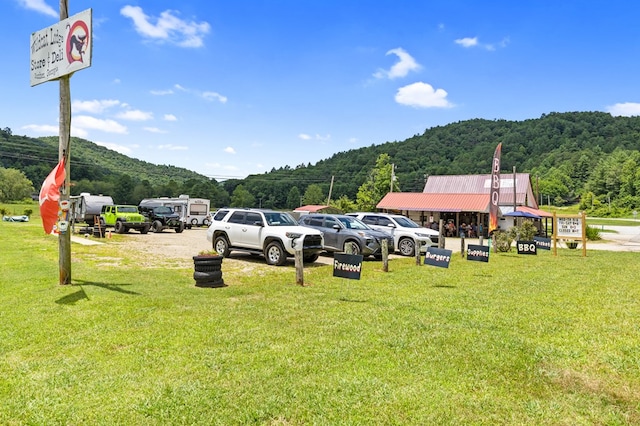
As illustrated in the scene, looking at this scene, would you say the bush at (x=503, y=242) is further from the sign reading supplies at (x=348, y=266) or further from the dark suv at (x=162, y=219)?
the dark suv at (x=162, y=219)

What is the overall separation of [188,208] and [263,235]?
24.4 metres

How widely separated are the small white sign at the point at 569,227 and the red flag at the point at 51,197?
17.2 metres

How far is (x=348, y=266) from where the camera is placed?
28.4ft

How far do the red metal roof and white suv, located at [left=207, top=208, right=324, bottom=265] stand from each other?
2208 cm

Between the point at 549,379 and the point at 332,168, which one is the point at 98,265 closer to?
the point at 549,379

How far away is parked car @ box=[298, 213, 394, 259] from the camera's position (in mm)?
14008

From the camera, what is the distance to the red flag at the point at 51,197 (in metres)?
7.67

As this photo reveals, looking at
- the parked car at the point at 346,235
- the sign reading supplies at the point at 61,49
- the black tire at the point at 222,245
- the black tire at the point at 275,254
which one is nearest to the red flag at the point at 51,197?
the sign reading supplies at the point at 61,49

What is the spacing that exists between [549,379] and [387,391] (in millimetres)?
1722

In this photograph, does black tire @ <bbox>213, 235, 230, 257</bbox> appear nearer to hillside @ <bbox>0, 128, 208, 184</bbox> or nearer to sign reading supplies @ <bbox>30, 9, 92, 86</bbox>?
sign reading supplies @ <bbox>30, 9, 92, 86</bbox>

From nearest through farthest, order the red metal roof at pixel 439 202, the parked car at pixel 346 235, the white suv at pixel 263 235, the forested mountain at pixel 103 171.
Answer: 1. the white suv at pixel 263 235
2. the parked car at pixel 346 235
3. the red metal roof at pixel 439 202
4. the forested mountain at pixel 103 171

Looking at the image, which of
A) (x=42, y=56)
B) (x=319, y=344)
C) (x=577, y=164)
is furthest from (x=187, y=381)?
(x=577, y=164)

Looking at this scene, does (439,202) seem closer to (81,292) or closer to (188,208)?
(188,208)

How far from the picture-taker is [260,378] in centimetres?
398
